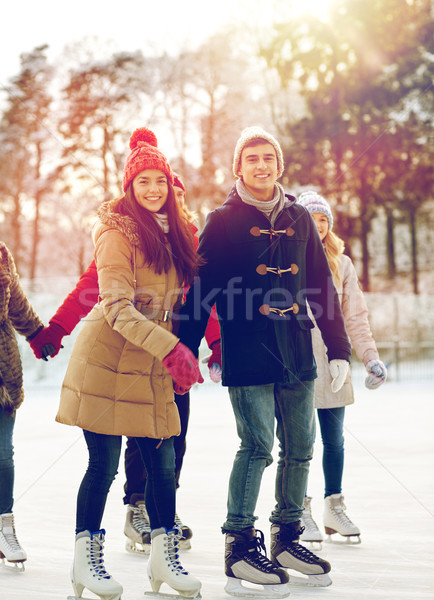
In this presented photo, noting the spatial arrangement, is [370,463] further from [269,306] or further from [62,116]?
[62,116]

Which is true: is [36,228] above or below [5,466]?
above

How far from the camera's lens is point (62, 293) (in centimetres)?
2116

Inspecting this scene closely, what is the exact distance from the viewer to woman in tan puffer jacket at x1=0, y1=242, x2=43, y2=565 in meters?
4.06

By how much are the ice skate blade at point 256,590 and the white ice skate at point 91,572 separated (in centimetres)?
46

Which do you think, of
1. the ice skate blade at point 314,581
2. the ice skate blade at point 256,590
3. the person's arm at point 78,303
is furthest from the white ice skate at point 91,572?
the person's arm at point 78,303

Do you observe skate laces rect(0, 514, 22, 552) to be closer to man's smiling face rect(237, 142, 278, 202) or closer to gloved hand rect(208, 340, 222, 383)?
gloved hand rect(208, 340, 222, 383)

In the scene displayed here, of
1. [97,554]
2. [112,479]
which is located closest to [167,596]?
[97,554]

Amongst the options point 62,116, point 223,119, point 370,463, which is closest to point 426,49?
point 223,119

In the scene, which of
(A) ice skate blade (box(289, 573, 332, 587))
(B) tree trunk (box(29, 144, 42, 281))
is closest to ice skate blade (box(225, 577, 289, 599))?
(A) ice skate blade (box(289, 573, 332, 587))

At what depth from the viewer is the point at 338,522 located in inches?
179

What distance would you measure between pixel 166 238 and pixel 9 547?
1565mm

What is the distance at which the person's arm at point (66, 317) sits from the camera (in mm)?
3988

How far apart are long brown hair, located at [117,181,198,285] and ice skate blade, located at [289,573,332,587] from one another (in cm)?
127

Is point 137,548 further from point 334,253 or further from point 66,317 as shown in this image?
point 334,253
